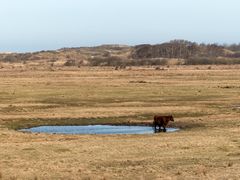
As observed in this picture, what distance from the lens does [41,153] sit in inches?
938

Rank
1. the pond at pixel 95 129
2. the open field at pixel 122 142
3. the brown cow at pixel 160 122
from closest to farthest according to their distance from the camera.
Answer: the open field at pixel 122 142, the pond at pixel 95 129, the brown cow at pixel 160 122

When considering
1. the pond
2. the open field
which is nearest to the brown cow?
the pond

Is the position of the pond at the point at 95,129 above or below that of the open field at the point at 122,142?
below

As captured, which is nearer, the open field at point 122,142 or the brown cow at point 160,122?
the open field at point 122,142

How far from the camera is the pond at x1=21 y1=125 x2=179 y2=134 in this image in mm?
34094

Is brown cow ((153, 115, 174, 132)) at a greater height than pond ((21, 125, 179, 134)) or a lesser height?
greater

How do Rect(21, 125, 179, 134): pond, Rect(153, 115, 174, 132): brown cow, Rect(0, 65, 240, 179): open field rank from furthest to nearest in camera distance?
Rect(153, 115, 174, 132): brown cow < Rect(21, 125, 179, 134): pond < Rect(0, 65, 240, 179): open field

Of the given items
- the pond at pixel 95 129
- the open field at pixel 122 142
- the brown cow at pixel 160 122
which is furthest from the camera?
the brown cow at pixel 160 122

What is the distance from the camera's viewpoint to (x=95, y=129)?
3553cm

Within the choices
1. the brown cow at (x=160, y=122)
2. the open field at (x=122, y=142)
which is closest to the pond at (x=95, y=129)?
the brown cow at (x=160, y=122)

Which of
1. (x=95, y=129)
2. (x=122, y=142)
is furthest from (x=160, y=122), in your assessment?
(x=122, y=142)

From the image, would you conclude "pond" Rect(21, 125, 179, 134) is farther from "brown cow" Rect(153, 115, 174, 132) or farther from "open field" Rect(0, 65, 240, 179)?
"open field" Rect(0, 65, 240, 179)

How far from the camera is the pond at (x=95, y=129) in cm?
3409

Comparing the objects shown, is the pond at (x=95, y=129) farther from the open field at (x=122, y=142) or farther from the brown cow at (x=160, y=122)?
the open field at (x=122, y=142)
